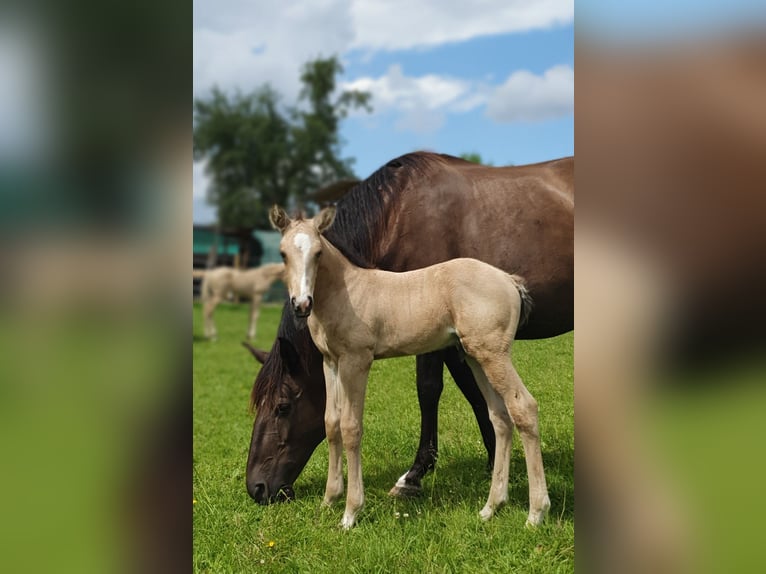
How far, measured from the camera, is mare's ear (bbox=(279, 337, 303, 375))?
252cm

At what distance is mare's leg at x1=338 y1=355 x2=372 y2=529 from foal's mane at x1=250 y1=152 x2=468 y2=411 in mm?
356

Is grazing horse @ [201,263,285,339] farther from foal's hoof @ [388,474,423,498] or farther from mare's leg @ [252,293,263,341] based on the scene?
foal's hoof @ [388,474,423,498]

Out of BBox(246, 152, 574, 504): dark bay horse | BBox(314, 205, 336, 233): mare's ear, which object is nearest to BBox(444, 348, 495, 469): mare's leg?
BBox(246, 152, 574, 504): dark bay horse

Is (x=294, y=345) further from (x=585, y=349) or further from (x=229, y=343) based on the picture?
(x=229, y=343)

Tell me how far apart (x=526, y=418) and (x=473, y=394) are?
0.37 meters

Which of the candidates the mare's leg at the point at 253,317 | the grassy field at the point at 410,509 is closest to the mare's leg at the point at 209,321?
the mare's leg at the point at 253,317

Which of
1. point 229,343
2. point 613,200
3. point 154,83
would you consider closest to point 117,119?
point 154,83

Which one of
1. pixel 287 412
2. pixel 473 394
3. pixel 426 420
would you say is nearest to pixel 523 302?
Answer: pixel 473 394

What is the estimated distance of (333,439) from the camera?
7.46ft

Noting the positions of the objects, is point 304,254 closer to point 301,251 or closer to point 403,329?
point 301,251

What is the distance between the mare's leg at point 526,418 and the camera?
193cm

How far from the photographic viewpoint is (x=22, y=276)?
113cm

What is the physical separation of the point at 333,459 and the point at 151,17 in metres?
1.65

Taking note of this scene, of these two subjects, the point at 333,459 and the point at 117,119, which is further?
the point at 333,459
